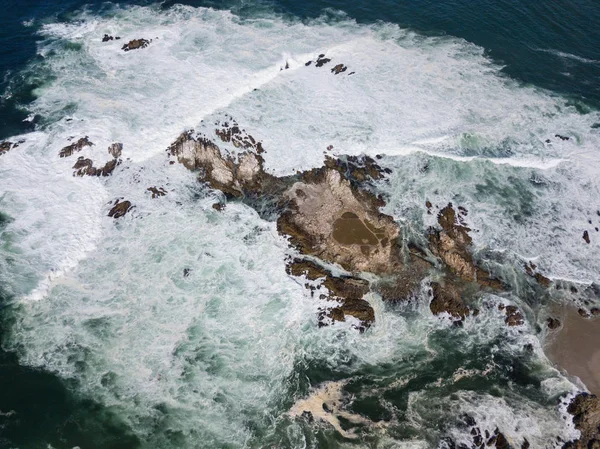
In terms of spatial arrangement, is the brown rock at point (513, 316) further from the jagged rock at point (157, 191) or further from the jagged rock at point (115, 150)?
the jagged rock at point (115, 150)

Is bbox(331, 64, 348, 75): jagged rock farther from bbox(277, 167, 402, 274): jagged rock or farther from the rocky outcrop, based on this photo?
the rocky outcrop

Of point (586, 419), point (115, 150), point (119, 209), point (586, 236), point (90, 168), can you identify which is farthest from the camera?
point (115, 150)

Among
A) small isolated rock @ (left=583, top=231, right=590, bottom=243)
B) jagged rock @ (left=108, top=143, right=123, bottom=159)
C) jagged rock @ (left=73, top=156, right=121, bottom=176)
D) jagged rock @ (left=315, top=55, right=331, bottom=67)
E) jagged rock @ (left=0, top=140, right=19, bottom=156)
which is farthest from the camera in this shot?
jagged rock @ (left=315, top=55, right=331, bottom=67)

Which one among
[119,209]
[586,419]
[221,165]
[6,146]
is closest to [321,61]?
[221,165]

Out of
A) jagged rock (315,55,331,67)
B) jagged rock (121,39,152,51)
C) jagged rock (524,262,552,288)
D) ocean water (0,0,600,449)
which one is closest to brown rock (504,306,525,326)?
ocean water (0,0,600,449)

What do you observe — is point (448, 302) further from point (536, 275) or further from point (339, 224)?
point (339, 224)

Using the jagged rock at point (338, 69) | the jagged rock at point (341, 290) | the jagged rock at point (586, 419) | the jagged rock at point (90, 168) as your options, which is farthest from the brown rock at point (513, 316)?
the jagged rock at point (90, 168)
